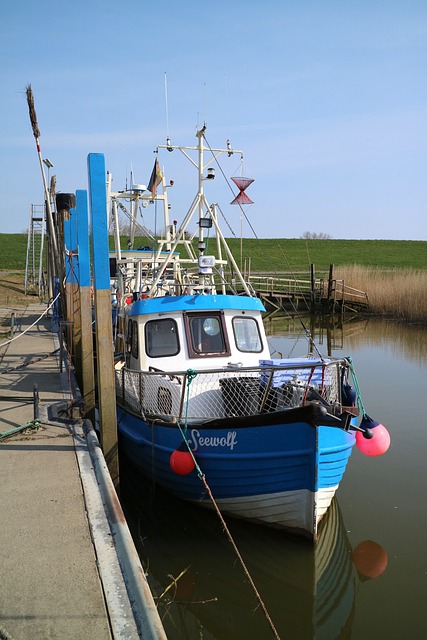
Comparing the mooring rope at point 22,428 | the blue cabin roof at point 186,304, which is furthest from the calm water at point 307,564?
the blue cabin roof at point 186,304

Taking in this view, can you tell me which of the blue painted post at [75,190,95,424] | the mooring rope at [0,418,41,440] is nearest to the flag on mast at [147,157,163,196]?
the blue painted post at [75,190,95,424]

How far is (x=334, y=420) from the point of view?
6.03 m

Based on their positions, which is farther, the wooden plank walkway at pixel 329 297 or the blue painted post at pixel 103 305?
the wooden plank walkway at pixel 329 297

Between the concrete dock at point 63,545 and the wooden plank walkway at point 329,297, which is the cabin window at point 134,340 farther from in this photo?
the wooden plank walkway at point 329,297

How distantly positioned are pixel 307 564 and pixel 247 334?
360 centimetres

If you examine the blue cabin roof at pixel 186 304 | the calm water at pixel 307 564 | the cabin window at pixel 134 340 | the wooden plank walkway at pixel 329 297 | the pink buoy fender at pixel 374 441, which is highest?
the blue cabin roof at pixel 186 304

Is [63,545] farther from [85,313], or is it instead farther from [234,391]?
[85,313]

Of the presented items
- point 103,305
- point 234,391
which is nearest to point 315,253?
point 234,391

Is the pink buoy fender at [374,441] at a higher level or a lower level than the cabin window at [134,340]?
lower

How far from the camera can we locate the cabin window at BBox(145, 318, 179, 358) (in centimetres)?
865

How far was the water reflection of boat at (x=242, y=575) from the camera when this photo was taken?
5.48 metres

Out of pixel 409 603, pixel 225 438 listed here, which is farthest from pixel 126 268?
pixel 409 603

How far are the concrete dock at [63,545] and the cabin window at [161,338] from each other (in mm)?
1556

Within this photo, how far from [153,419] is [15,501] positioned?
262 cm
